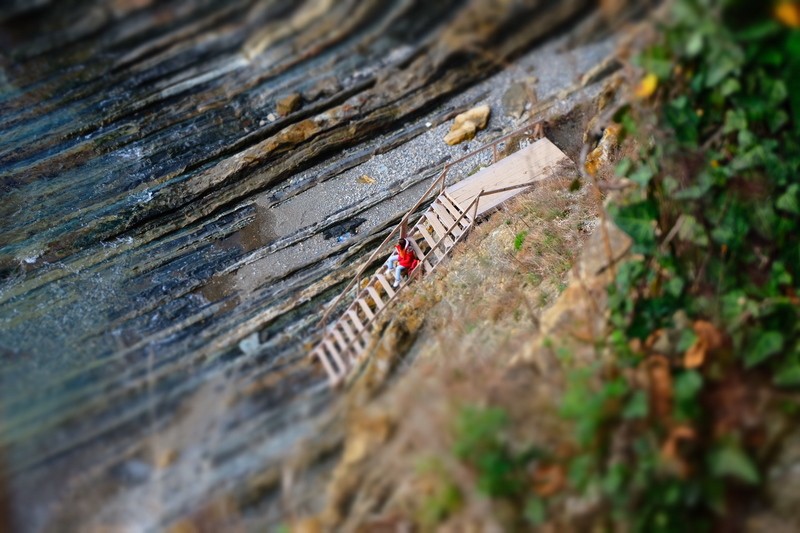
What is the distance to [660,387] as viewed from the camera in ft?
17.1

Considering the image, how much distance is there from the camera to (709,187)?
579cm

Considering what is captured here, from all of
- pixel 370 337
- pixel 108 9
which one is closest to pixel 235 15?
pixel 108 9

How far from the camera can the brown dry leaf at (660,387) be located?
16.7 ft

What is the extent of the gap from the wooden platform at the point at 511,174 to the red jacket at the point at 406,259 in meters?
1.10

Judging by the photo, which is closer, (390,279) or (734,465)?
(734,465)

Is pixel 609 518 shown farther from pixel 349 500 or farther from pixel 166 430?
pixel 166 430

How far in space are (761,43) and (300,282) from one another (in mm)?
7099

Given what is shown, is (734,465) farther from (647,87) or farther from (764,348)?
(647,87)

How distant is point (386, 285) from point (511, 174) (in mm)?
2695

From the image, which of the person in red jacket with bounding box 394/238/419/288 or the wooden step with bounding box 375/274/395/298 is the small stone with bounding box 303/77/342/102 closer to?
the person in red jacket with bounding box 394/238/419/288

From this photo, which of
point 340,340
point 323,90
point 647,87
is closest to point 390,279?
point 340,340

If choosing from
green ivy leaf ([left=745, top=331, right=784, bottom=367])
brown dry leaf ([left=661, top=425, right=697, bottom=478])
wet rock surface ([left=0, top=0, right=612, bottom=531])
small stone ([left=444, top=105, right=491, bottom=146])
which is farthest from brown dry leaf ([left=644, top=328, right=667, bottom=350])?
small stone ([left=444, top=105, right=491, bottom=146])

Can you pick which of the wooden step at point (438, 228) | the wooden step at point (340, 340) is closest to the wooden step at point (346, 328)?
the wooden step at point (340, 340)

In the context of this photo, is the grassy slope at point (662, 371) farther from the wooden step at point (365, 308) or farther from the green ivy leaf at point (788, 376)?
the wooden step at point (365, 308)
